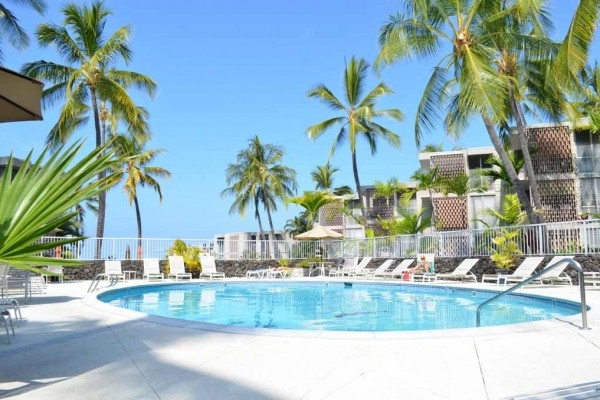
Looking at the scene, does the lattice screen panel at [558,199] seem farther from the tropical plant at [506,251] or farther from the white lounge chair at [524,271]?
the white lounge chair at [524,271]

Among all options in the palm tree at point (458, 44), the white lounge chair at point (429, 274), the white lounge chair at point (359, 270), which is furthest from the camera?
the white lounge chair at point (359, 270)

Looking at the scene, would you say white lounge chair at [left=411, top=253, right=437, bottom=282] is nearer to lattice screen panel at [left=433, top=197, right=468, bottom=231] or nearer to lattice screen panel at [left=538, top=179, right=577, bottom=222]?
lattice screen panel at [left=538, top=179, right=577, bottom=222]

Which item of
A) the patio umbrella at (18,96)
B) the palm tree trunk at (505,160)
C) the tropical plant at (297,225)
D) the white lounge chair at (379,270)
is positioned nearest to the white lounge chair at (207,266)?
the white lounge chair at (379,270)

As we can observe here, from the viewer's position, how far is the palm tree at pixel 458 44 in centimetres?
1473

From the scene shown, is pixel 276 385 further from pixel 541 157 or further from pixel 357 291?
pixel 541 157

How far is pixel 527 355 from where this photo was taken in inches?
169

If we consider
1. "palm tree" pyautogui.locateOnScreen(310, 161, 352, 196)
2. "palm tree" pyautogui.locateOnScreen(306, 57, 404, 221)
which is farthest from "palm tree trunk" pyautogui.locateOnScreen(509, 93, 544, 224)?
"palm tree" pyautogui.locateOnScreen(310, 161, 352, 196)

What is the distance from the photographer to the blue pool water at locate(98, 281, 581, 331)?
8602 mm

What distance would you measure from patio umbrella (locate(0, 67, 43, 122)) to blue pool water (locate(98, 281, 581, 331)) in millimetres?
5429

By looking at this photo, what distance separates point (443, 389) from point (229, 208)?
3521 cm

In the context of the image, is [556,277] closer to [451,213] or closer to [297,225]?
[451,213]

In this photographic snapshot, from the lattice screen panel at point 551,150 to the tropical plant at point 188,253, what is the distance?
16530mm

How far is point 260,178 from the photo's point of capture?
34.7 metres

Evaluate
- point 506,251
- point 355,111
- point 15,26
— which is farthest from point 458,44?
point 15,26
